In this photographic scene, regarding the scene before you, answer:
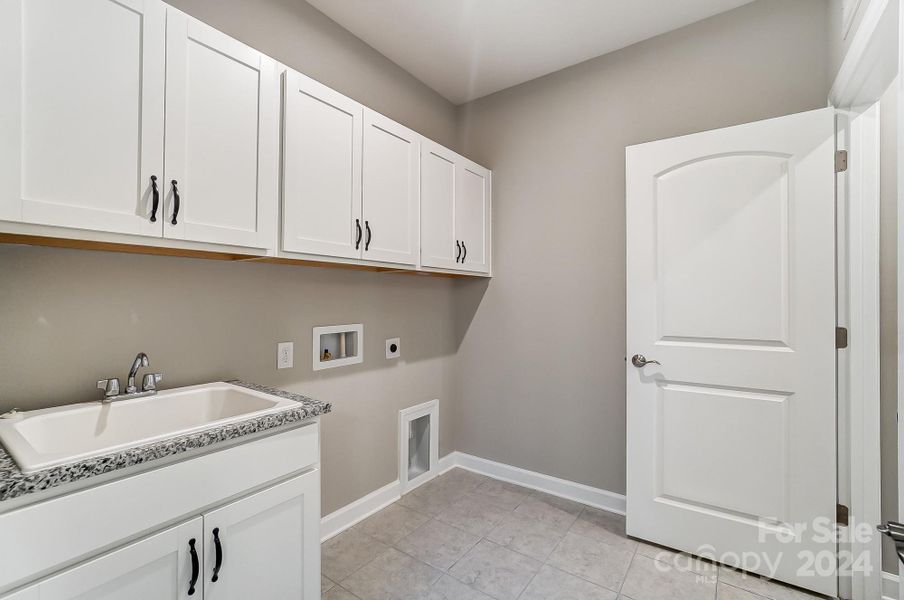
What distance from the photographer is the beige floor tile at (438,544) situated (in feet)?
6.54

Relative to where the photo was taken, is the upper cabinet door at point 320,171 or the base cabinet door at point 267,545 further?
the upper cabinet door at point 320,171

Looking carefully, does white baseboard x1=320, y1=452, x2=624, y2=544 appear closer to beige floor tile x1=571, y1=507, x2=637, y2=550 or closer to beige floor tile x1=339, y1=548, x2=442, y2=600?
beige floor tile x1=571, y1=507, x2=637, y2=550

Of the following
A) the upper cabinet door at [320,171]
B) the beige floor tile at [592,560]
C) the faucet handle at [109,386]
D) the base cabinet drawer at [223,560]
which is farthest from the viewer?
the beige floor tile at [592,560]

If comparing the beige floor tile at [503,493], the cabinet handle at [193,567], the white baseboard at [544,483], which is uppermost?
the cabinet handle at [193,567]

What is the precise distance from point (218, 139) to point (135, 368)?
854 mm

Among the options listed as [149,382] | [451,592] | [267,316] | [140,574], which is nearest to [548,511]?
[451,592]

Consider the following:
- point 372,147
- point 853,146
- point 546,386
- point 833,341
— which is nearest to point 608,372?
point 546,386

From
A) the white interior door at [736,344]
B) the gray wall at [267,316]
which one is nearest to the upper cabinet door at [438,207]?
the gray wall at [267,316]

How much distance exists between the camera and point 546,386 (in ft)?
8.96

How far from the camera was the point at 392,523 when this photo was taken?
2303 mm

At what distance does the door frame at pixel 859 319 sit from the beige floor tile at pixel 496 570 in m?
1.35

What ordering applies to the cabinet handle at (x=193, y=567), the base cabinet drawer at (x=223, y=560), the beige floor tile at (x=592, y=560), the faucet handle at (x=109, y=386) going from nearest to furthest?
the base cabinet drawer at (x=223, y=560) → the cabinet handle at (x=193, y=567) → the faucet handle at (x=109, y=386) → the beige floor tile at (x=592, y=560)

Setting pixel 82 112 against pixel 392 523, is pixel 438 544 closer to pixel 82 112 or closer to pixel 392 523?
pixel 392 523

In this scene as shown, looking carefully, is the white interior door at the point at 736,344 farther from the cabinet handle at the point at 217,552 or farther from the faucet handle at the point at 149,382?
the faucet handle at the point at 149,382
